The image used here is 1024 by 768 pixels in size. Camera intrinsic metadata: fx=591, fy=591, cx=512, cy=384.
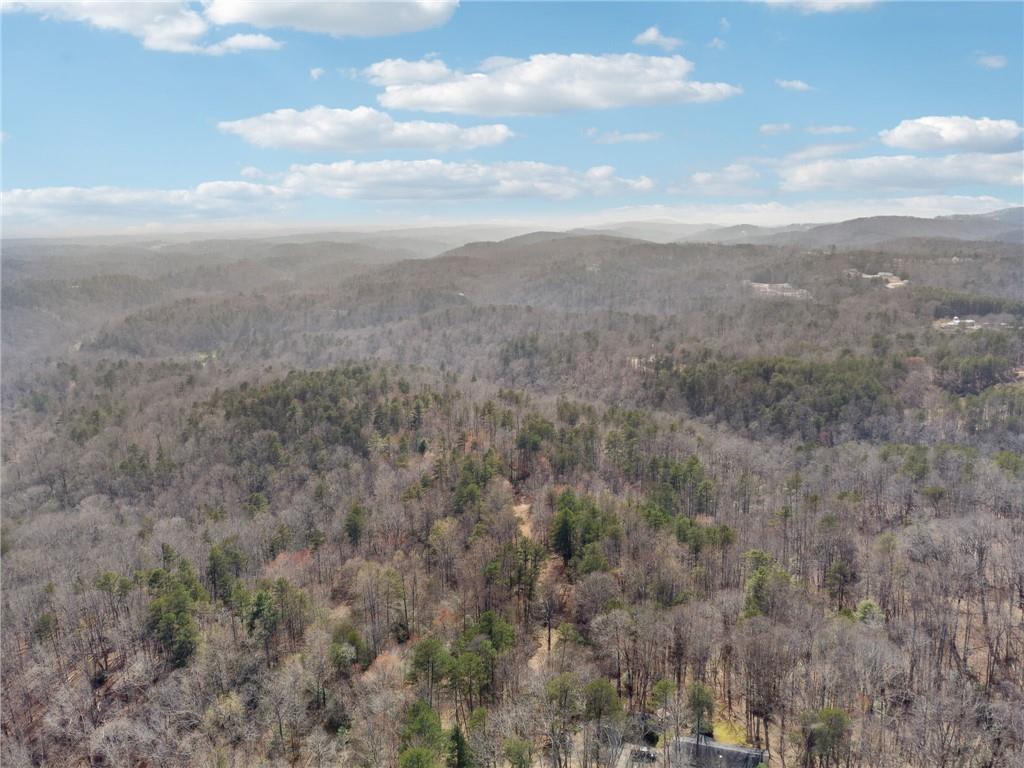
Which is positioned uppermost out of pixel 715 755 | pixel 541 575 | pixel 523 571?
pixel 523 571

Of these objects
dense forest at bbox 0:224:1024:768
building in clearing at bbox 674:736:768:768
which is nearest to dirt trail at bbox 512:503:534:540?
dense forest at bbox 0:224:1024:768

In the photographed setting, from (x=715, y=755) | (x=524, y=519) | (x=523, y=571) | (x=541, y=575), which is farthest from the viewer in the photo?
(x=524, y=519)

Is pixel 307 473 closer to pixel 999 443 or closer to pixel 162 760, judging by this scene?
pixel 162 760

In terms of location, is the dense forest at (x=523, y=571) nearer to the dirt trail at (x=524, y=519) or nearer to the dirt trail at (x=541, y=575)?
the dirt trail at (x=541, y=575)

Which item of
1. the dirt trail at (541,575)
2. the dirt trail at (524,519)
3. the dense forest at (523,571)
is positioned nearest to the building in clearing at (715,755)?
the dense forest at (523,571)

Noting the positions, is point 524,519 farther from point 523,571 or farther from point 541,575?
point 523,571

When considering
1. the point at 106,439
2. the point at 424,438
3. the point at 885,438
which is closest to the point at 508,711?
the point at 424,438

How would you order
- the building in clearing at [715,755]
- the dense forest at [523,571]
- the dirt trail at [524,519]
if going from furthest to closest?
the dirt trail at [524,519], the dense forest at [523,571], the building in clearing at [715,755]

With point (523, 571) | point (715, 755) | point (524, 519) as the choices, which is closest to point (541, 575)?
point (523, 571)

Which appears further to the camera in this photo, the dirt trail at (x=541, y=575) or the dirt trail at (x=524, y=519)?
the dirt trail at (x=524, y=519)
